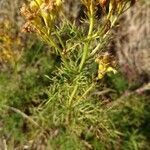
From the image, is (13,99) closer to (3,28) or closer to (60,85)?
(3,28)

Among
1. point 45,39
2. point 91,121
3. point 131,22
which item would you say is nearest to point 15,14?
point 131,22

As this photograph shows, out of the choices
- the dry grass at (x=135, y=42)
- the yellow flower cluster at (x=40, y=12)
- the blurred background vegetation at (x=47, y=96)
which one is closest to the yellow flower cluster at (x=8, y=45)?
the blurred background vegetation at (x=47, y=96)

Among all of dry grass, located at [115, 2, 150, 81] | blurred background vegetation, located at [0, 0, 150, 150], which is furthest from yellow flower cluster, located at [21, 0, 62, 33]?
dry grass, located at [115, 2, 150, 81]

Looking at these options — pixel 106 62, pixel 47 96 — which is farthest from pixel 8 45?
pixel 106 62

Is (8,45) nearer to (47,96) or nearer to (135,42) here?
(47,96)

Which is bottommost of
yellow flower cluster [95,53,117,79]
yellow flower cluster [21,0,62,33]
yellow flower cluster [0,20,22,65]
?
yellow flower cluster [95,53,117,79]

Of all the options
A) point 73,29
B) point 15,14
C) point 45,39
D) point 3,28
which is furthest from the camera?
point 15,14

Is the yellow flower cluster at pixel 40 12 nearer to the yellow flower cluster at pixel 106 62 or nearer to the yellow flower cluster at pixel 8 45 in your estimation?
the yellow flower cluster at pixel 106 62

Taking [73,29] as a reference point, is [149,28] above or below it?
below

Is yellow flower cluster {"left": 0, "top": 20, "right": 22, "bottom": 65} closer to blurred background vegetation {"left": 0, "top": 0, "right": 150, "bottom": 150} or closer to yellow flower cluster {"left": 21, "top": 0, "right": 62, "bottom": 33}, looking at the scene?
blurred background vegetation {"left": 0, "top": 0, "right": 150, "bottom": 150}
